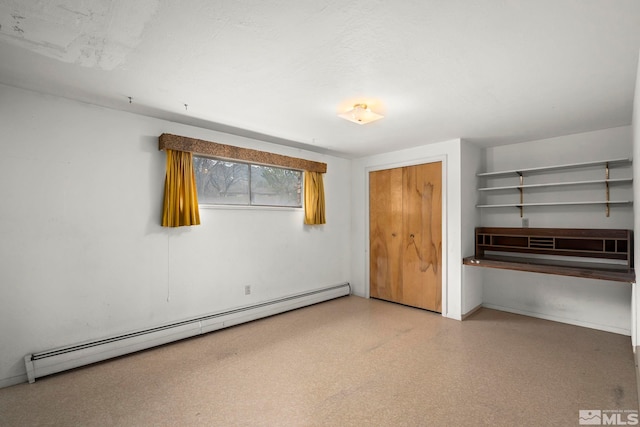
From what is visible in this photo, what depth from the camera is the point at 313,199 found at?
177 inches

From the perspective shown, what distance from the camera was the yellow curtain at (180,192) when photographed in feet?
10.1

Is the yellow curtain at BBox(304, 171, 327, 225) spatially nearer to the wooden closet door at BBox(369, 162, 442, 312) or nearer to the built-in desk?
the wooden closet door at BBox(369, 162, 442, 312)

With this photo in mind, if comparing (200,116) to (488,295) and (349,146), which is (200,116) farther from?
(488,295)

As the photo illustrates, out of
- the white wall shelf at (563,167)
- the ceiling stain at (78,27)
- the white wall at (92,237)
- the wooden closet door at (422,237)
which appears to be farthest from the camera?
the wooden closet door at (422,237)

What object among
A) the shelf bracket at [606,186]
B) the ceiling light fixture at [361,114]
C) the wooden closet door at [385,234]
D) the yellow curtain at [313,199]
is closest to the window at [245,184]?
the yellow curtain at [313,199]

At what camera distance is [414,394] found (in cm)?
223

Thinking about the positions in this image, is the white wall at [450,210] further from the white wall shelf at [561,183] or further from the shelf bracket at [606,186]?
the shelf bracket at [606,186]

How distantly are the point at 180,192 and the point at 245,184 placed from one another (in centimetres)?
87

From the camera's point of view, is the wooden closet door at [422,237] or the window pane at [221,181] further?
the wooden closet door at [422,237]

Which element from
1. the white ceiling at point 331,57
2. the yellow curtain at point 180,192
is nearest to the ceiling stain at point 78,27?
the white ceiling at point 331,57

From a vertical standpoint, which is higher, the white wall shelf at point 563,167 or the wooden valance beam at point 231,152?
the wooden valance beam at point 231,152

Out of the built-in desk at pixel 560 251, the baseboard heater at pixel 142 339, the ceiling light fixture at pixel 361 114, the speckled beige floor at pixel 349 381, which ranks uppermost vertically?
the ceiling light fixture at pixel 361 114

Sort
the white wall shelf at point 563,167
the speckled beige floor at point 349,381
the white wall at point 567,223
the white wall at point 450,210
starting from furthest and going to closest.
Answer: the white wall at point 450,210, the white wall at point 567,223, the white wall shelf at point 563,167, the speckled beige floor at point 349,381

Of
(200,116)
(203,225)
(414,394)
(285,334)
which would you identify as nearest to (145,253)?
(203,225)
